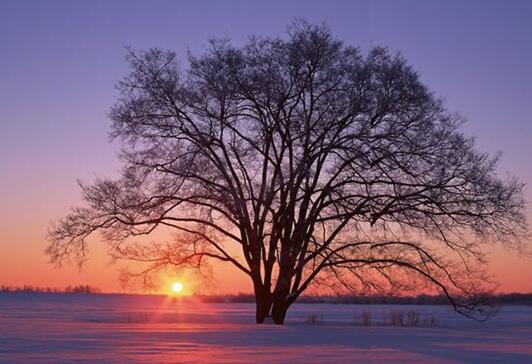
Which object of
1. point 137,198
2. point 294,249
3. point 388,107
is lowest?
point 294,249

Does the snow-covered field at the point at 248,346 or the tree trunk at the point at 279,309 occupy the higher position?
the tree trunk at the point at 279,309

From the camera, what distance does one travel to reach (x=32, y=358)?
14.7 meters

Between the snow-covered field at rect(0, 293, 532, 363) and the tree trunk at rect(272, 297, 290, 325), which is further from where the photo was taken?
the tree trunk at rect(272, 297, 290, 325)

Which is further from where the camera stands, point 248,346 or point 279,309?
point 279,309

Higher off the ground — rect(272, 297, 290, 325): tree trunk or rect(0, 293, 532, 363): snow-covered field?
rect(272, 297, 290, 325): tree trunk

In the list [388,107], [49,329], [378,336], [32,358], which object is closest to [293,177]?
[388,107]

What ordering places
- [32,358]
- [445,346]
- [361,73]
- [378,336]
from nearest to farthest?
[32,358] < [445,346] < [378,336] < [361,73]

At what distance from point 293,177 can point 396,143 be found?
3698 mm

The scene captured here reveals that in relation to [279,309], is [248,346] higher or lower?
lower

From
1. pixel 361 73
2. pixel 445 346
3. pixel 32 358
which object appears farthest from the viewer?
pixel 361 73

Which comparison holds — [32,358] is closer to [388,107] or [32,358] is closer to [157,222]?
[157,222]

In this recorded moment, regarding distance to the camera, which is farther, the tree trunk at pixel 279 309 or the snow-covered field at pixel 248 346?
the tree trunk at pixel 279 309

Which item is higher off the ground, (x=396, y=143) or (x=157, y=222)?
(x=396, y=143)

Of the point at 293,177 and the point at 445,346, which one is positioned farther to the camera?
the point at 293,177
